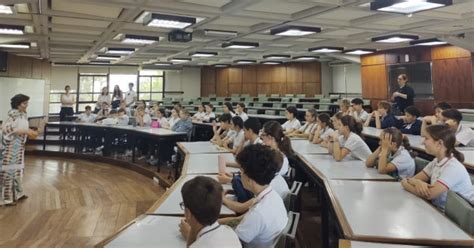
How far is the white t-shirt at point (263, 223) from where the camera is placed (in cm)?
161

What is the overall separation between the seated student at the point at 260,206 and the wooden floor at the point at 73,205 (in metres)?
2.28

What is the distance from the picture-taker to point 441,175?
2.15 meters

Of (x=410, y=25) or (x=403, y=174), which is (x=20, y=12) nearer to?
(x=403, y=174)

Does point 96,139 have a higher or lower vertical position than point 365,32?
lower

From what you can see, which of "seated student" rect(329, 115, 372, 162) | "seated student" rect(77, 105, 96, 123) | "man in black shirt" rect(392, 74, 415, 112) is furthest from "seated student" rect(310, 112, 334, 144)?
"seated student" rect(77, 105, 96, 123)

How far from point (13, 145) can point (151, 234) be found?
379cm

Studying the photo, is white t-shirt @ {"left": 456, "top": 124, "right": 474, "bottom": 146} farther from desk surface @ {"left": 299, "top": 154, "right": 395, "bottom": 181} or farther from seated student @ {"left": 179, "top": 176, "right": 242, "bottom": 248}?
seated student @ {"left": 179, "top": 176, "right": 242, "bottom": 248}

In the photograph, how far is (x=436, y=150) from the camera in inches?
90.6

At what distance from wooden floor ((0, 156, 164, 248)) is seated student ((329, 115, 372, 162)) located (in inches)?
104

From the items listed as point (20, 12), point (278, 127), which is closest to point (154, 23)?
point (20, 12)

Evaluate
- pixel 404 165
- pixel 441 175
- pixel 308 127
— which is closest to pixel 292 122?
pixel 308 127

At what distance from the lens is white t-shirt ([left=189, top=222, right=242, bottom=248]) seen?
1339mm

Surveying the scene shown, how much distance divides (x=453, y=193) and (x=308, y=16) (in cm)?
386

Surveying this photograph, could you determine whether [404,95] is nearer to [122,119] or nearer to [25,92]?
[122,119]
